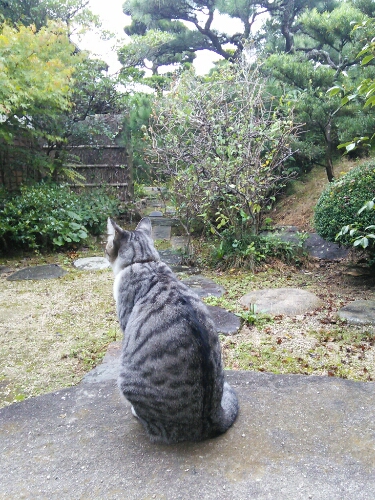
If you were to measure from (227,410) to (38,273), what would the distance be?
4.08 metres

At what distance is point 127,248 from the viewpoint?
2420 millimetres

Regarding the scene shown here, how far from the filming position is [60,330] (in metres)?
3.67

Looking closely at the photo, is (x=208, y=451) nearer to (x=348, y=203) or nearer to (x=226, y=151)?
(x=348, y=203)

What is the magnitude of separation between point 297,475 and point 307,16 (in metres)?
7.50

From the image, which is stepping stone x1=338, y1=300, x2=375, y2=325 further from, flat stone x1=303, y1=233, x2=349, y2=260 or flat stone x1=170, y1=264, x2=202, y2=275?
flat stone x1=170, y1=264, x2=202, y2=275

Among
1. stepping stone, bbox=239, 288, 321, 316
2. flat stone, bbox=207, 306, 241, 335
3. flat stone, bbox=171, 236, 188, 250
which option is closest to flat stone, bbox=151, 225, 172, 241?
flat stone, bbox=171, 236, 188, 250

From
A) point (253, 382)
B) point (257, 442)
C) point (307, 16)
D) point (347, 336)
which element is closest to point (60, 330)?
point (253, 382)

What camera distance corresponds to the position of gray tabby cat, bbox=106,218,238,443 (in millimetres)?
1760

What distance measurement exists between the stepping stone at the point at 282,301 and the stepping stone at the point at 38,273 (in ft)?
8.79

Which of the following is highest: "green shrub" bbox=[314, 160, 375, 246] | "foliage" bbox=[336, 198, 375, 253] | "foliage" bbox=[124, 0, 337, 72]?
"foliage" bbox=[124, 0, 337, 72]

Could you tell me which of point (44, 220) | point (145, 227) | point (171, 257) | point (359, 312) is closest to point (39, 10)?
point (44, 220)

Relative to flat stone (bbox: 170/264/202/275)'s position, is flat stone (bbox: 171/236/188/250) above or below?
above

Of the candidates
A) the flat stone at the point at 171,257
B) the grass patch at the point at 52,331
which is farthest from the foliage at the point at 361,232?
the flat stone at the point at 171,257

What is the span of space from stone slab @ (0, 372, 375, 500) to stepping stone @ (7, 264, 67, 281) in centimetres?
307
